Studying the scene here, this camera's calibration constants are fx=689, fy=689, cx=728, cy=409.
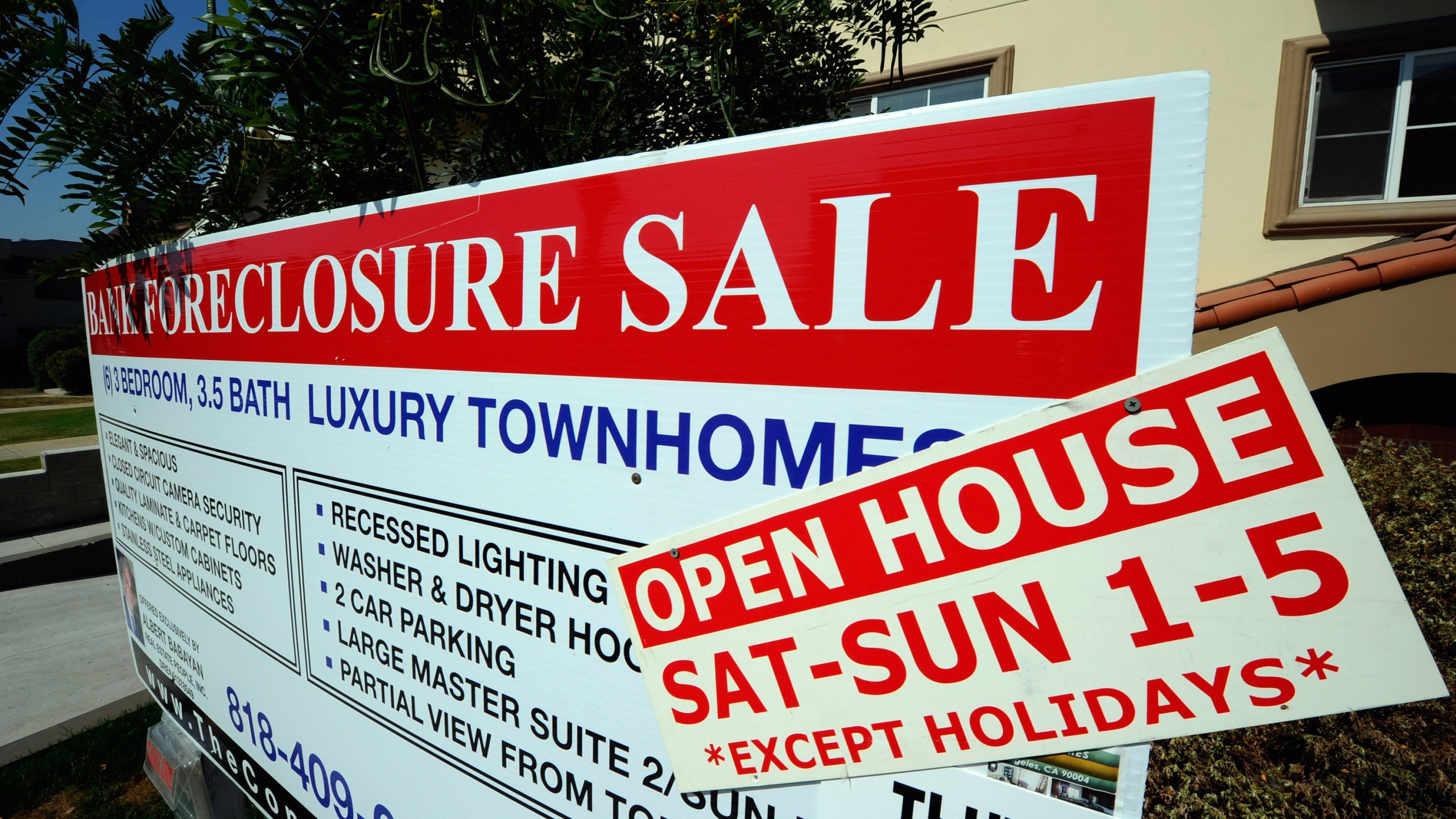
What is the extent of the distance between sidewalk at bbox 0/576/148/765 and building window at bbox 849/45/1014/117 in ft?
23.7

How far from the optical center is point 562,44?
231cm

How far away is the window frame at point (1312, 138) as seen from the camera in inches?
196

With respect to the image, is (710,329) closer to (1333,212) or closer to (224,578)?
(224,578)

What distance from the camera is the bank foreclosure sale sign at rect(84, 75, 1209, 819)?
0.82m

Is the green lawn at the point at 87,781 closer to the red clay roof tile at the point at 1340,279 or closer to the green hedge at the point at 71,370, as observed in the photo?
the red clay roof tile at the point at 1340,279

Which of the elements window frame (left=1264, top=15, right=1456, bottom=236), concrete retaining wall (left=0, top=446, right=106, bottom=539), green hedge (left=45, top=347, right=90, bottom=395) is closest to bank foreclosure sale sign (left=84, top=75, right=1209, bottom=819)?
window frame (left=1264, top=15, right=1456, bottom=236)

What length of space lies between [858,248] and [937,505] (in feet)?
1.16

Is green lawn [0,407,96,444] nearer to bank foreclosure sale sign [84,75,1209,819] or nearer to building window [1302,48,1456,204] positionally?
bank foreclosure sale sign [84,75,1209,819]

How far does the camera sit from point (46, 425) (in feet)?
49.9

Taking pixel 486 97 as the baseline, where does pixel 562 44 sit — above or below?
above

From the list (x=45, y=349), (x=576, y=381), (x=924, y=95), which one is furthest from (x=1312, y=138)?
(x=45, y=349)

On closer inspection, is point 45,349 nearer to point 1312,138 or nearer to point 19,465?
point 19,465

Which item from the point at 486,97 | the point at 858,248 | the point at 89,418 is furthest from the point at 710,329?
the point at 89,418

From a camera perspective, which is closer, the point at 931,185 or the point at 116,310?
the point at 931,185
